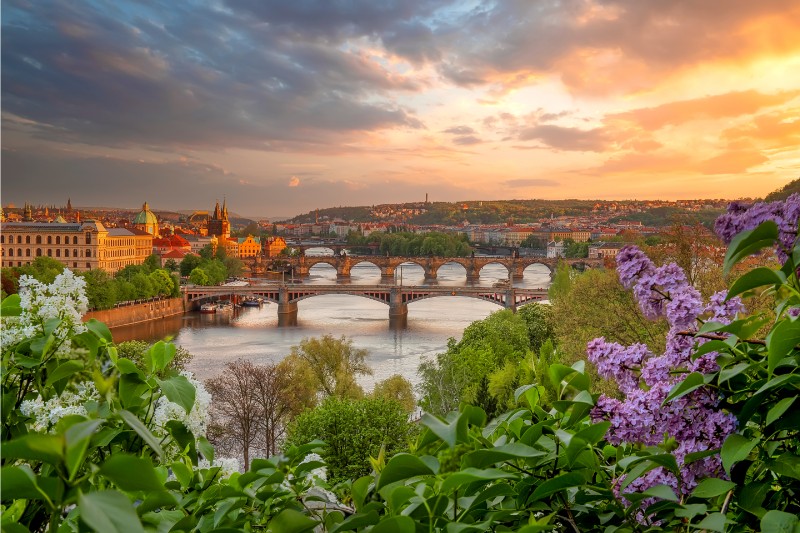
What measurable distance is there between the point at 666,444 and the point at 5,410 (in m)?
0.55

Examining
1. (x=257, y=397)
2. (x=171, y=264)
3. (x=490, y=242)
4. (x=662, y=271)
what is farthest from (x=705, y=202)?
(x=490, y=242)

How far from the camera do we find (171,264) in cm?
2825

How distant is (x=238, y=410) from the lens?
9125 mm

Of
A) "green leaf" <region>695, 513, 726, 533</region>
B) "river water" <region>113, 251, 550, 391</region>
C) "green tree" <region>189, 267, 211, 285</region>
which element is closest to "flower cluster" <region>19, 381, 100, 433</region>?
"green leaf" <region>695, 513, 726, 533</region>

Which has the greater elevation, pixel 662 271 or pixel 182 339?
pixel 662 271

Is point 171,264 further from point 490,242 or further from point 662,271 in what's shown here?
point 662,271

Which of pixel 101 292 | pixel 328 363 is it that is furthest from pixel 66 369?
pixel 101 292

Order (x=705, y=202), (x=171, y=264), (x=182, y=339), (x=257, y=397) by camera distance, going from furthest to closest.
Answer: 1. (x=171, y=264)
2. (x=182, y=339)
3. (x=705, y=202)
4. (x=257, y=397)

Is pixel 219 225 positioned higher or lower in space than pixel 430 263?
higher

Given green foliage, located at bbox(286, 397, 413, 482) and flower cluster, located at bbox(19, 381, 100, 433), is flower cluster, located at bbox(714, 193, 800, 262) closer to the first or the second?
flower cluster, located at bbox(19, 381, 100, 433)

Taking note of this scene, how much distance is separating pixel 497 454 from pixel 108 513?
0.23 meters

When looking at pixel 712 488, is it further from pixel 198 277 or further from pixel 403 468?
pixel 198 277

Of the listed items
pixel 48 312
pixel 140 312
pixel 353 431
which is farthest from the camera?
pixel 140 312

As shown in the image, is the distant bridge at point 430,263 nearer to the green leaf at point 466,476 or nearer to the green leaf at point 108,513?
the green leaf at point 466,476
